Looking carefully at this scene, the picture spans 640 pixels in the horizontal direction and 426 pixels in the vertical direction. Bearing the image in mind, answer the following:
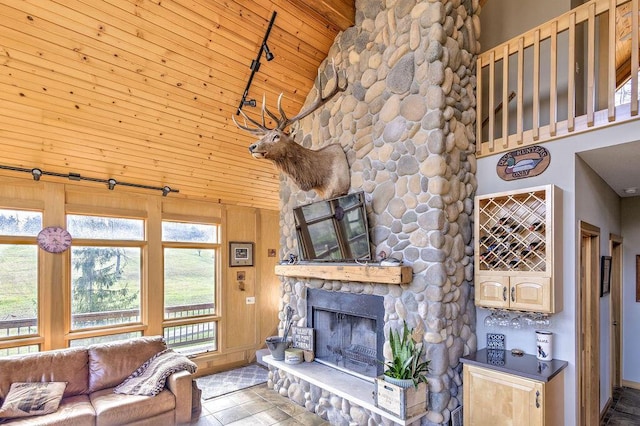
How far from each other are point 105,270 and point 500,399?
494cm

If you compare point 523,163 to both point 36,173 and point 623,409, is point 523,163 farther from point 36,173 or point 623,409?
point 36,173

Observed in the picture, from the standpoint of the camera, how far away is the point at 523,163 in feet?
10.5

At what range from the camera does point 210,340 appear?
594 cm

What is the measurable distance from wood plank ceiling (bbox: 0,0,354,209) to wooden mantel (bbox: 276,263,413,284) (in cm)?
187

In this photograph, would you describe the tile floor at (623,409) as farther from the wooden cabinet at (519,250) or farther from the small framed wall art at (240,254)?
the small framed wall art at (240,254)

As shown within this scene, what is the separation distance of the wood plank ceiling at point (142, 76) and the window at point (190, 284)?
1.13m

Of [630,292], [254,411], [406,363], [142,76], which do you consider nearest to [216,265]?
[254,411]

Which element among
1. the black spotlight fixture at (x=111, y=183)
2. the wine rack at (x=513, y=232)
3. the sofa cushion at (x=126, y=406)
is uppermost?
the black spotlight fixture at (x=111, y=183)

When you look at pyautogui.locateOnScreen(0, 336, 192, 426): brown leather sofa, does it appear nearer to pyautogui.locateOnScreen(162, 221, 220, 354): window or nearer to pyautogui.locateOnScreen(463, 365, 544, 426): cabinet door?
pyautogui.locateOnScreen(162, 221, 220, 354): window

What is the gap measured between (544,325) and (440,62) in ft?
8.01

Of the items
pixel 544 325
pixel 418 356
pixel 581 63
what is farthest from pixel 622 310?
pixel 418 356

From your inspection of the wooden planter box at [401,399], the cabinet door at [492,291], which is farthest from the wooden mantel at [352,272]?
the wooden planter box at [401,399]

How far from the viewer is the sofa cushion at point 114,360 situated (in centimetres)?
375

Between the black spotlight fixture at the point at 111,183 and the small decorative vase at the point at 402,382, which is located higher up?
the black spotlight fixture at the point at 111,183
